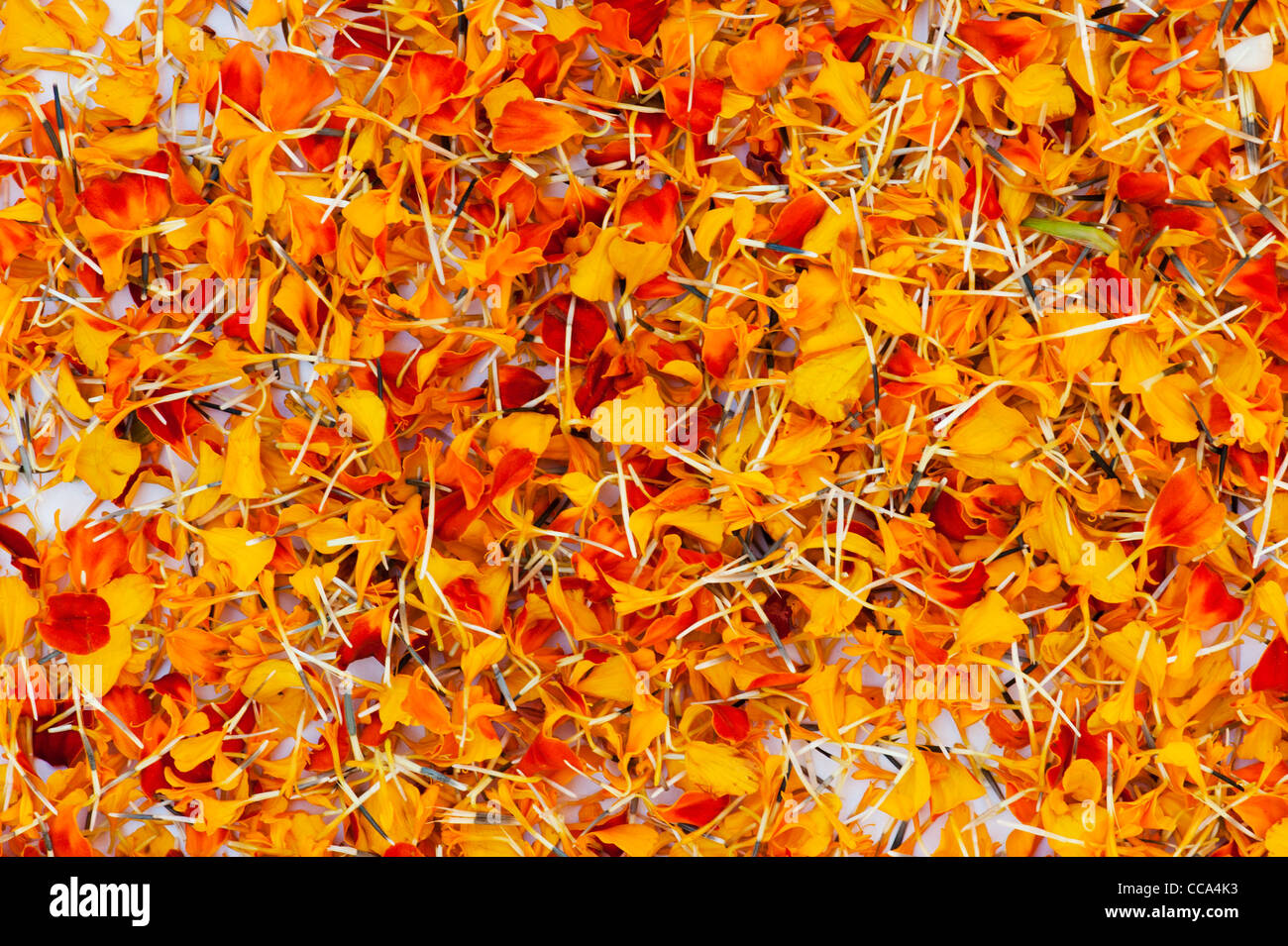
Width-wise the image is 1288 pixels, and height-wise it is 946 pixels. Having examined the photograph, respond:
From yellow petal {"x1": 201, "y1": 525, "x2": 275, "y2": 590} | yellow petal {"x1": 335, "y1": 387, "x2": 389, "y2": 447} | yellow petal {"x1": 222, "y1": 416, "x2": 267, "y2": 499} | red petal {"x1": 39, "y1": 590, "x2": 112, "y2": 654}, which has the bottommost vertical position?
red petal {"x1": 39, "y1": 590, "x2": 112, "y2": 654}

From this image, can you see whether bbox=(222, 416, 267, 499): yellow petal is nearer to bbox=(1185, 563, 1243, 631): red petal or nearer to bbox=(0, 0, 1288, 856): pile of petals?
bbox=(0, 0, 1288, 856): pile of petals

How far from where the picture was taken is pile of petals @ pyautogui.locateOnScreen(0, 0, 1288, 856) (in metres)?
0.53

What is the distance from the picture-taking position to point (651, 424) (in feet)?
1.72

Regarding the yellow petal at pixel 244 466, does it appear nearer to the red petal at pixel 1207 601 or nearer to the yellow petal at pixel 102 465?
the yellow petal at pixel 102 465

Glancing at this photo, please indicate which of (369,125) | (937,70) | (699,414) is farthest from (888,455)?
(369,125)

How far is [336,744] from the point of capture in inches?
21.4

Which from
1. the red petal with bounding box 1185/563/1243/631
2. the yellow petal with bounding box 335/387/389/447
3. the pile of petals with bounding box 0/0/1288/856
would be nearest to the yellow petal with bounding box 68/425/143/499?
the pile of petals with bounding box 0/0/1288/856

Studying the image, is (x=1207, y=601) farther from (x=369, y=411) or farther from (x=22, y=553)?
(x=22, y=553)

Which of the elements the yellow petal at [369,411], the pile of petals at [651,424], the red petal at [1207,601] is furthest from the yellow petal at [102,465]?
the red petal at [1207,601]

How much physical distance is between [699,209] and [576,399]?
0.15 meters

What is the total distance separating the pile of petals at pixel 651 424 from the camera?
1.73 ft

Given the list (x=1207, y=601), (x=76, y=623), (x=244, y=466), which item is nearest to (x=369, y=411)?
(x=244, y=466)
